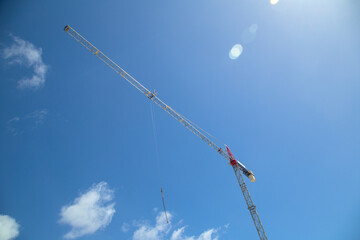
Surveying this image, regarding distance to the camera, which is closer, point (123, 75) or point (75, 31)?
point (75, 31)

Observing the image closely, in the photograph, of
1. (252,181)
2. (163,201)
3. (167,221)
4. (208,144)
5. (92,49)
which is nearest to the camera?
(167,221)

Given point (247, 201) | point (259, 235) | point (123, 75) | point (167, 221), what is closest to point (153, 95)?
point (123, 75)

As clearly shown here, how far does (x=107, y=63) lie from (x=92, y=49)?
16.6 ft

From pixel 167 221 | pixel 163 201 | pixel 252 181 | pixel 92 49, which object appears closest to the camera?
pixel 167 221

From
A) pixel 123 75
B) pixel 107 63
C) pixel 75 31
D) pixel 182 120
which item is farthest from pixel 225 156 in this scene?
pixel 75 31

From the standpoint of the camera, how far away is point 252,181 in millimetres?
41594

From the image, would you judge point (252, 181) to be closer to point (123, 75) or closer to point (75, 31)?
point (123, 75)

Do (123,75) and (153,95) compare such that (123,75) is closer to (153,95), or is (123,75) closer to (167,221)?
(153,95)

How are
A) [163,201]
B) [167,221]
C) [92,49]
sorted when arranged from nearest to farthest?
1. [167,221]
2. [163,201]
3. [92,49]

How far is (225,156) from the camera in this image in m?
48.3

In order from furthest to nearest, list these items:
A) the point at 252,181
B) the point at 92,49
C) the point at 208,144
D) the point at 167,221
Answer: the point at 208,144
the point at 92,49
the point at 252,181
the point at 167,221

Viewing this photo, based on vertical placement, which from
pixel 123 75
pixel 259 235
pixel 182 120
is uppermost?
pixel 123 75

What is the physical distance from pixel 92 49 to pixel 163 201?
4293cm

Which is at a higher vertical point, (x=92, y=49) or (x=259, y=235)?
(x=92, y=49)
